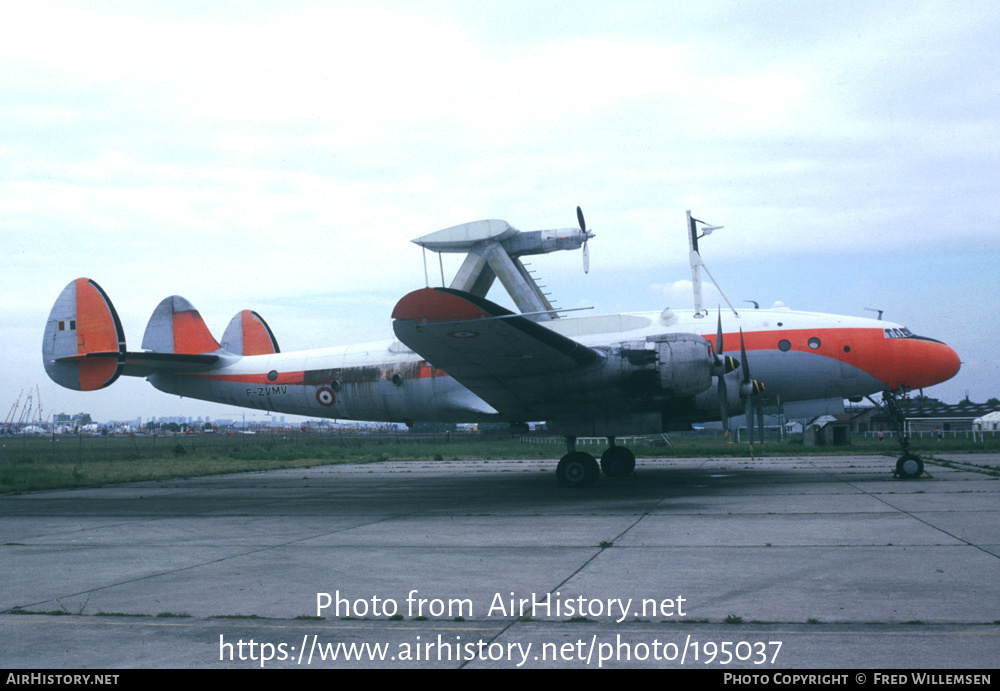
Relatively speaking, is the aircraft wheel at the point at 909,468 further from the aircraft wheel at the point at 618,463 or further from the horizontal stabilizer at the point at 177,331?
the horizontal stabilizer at the point at 177,331

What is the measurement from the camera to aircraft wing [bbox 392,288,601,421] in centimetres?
1478

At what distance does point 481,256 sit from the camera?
26.0 meters

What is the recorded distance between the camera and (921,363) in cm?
1867

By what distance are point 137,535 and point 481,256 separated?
15.9 meters

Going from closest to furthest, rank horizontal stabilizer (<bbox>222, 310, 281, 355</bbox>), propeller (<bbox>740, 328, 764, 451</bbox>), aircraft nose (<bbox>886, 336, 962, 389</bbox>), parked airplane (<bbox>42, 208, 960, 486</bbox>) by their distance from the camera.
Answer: parked airplane (<bbox>42, 208, 960, 486</bbox>), propeller (<bbox>740, 328, 764, 451</bbox>), aircraft nose (<bbox>886, 336, 962, 389</bbox>), horizontal stabilizer (<bbox>222, 310, 281, 355</bbox>)

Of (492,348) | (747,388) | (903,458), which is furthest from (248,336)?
(903,458)

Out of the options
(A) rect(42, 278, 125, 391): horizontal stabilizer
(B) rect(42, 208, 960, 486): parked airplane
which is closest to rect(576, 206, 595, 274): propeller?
(B) rect(42, 208, 960, 486): parked airplane

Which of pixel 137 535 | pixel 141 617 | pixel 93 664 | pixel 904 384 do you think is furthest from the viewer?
pixel 904 384

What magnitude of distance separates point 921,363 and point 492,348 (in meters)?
10.7

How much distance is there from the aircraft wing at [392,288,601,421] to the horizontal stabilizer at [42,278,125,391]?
11.6 m

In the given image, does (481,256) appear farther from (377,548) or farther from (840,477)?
(377,548)

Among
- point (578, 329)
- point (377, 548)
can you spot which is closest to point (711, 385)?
point (578, 329)

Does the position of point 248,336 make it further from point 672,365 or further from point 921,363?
point 921,363

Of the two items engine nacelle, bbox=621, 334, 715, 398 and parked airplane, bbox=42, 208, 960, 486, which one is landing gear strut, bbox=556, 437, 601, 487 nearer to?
parked airplane, bbox=42, 208, 960, 486
